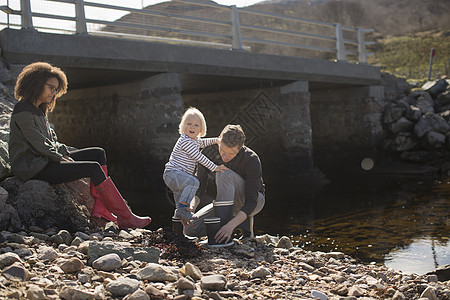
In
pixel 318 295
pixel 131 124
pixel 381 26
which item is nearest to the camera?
pixel 318 295

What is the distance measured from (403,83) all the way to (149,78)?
881 centimetres

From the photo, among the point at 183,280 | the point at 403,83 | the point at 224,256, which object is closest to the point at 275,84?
the point at 403,83

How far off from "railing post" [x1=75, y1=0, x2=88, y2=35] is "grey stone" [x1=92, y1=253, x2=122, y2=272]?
222 inches

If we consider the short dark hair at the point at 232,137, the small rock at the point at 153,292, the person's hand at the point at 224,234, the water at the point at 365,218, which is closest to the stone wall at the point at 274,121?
the water at the point at 365,218

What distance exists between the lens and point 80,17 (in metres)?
7.88

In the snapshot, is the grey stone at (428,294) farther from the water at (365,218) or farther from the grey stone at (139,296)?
the grey stone at (139,296)

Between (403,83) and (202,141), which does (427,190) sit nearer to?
(403,83)

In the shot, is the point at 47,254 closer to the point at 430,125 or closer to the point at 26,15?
the point at 26,15

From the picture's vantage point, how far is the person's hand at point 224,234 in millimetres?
3943

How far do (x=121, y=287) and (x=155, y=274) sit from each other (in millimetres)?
330

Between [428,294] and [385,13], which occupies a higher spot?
[385,13]

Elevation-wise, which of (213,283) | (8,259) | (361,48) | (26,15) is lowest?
(213,283)

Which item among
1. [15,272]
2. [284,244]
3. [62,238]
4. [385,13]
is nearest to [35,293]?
[15,272]

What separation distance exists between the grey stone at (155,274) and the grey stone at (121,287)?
23cm
